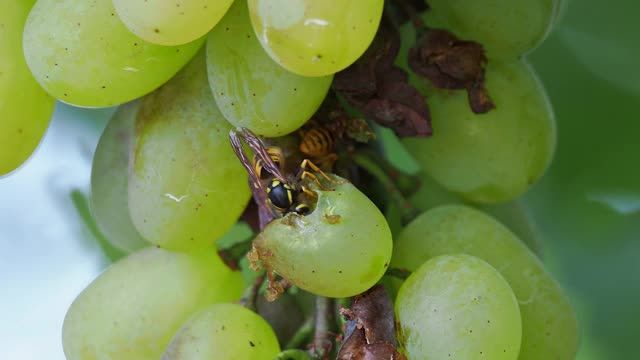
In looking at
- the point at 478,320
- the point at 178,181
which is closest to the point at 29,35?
the point at 178,181

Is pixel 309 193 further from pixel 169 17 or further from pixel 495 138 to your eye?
pixel 495 138

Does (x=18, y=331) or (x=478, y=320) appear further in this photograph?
(x=18, y=331)

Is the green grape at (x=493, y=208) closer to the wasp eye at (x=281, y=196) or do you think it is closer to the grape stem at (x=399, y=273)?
the grape stem at (x=399, y=273)

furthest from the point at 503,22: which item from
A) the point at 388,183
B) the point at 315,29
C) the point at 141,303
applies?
the point at 141,303

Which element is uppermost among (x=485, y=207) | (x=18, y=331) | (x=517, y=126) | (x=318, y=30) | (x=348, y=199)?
(x=318, y=30)

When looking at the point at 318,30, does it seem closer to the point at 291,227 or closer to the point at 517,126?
the point at 291,227

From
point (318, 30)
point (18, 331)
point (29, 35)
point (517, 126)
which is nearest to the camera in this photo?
point (318, 30)

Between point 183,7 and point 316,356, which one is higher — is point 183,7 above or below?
above

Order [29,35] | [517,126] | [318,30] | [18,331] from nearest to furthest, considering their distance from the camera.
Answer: [318,30]
[29,35]
[517,126]
[18,331]
